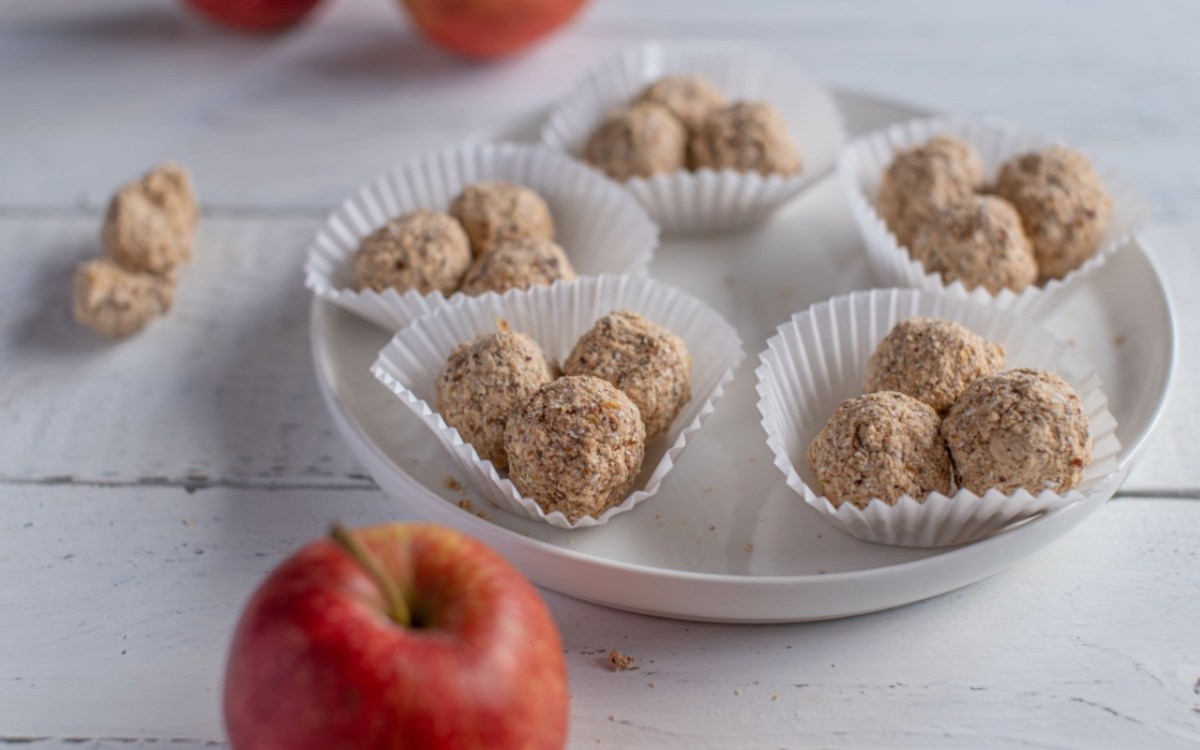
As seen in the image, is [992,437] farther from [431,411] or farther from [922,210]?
[431,411]

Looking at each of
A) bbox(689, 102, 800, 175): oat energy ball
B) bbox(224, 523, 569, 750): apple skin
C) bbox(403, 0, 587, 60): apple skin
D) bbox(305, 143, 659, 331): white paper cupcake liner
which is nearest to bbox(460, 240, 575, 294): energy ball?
bbox(305, 143, 659, 331): white paper cupcake liner

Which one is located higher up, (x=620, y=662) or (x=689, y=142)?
(x=689, y=142)

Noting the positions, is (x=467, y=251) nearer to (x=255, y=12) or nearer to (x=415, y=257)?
(x=415, y=257)

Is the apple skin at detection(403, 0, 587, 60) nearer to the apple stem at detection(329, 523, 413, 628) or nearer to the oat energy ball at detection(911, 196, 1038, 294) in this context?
the oat energy ball at detection(911, 196, 1038, 294)

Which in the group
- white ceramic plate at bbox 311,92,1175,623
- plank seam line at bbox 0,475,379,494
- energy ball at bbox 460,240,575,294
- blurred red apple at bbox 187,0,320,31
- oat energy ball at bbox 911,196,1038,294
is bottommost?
plank seam line at bbox 0,475,379,494

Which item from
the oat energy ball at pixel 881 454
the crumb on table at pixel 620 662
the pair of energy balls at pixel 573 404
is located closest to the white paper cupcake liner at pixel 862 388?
the oat energy ball at pixel 881 454

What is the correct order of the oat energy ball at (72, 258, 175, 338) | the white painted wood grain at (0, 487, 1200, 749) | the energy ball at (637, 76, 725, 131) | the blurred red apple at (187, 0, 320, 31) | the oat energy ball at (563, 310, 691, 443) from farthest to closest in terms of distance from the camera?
the blurred red apple at (187, 0, 320, 31) → the energy ball at (637, 76, 725, 131) → the oat energy ball at (72, 258, 175, 338) → the oat energy ball at (563, 310, 691, 443) → the white painted wood grain at (0, 487, 1200, 749)

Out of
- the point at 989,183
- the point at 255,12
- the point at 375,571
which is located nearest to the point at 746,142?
the point at 989,183
